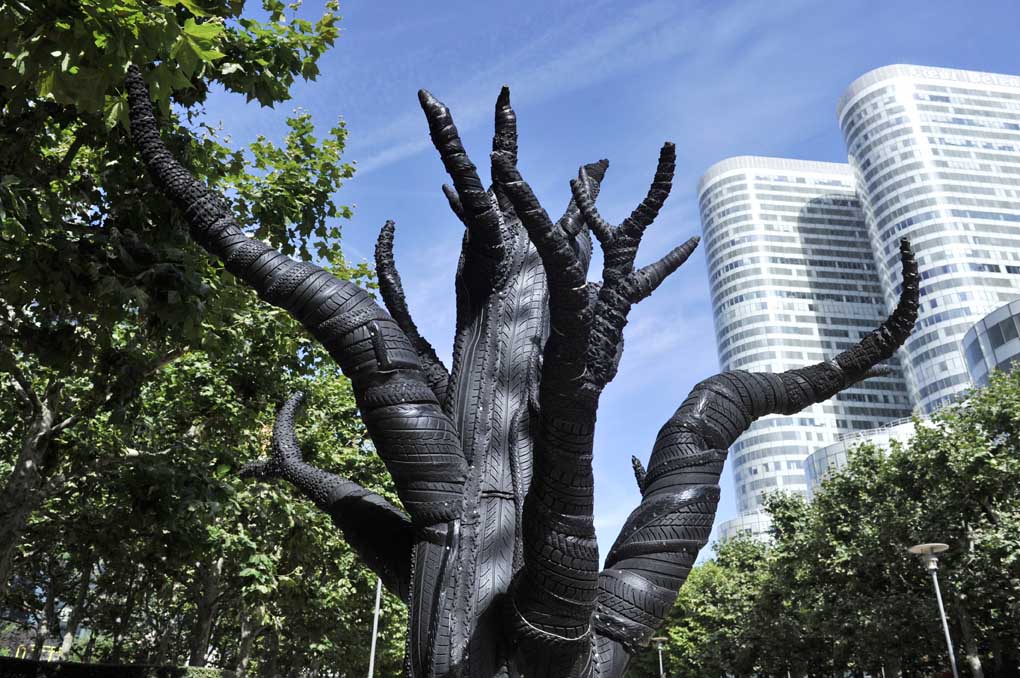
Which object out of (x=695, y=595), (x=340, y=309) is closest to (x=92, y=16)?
(x=340, y=309)

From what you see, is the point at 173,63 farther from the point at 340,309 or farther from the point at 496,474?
the point at 496,474

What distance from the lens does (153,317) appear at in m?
6.38

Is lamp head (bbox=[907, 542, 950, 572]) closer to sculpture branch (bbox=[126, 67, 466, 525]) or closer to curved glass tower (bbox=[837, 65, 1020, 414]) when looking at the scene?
sculpture branch (bbox=[126, 67, 466, 525])

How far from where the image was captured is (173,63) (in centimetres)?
437

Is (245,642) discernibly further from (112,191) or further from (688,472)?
(688,472)

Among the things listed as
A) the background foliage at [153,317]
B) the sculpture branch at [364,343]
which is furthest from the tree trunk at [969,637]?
the sculpture branch at [364,343]

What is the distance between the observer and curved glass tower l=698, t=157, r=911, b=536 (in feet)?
366

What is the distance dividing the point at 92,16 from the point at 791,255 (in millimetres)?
132713

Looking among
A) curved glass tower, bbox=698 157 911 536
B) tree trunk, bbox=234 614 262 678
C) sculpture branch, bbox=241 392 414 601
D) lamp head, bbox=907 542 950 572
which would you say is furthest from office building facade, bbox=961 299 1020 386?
curved glass tower, bbox=698 157 911 536

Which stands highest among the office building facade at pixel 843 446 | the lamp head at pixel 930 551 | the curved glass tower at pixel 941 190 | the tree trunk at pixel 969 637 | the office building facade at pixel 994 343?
the curved glass tower at pixel 941 190

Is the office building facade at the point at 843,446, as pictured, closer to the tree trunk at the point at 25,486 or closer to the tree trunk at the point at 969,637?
the tree trunk at the point at 969,637

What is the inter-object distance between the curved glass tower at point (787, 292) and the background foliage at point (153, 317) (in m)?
99.3

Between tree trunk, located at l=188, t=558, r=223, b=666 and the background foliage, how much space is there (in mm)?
61

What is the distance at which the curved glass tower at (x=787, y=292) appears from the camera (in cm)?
11169
